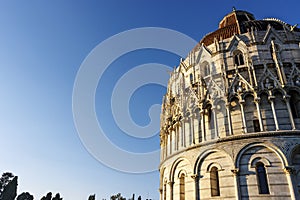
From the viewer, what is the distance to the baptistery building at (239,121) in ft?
45.4

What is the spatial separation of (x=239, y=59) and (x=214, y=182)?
33.3ft

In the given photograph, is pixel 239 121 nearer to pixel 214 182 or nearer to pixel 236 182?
pixel 236 182

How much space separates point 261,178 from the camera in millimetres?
13820

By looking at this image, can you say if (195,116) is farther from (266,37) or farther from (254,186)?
(266,37)

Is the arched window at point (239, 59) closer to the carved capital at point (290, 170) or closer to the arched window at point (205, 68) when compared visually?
the arched window at point (205, 68)

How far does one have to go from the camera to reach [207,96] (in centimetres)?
1778

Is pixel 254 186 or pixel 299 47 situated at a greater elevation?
pixel 299 47

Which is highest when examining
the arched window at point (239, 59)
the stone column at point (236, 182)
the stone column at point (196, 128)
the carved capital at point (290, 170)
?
the arched window at point (239, 59)

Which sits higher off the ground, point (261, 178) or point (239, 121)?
point (239, 121)

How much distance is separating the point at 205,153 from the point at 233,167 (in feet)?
7.31

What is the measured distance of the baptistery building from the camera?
1385 centimetres

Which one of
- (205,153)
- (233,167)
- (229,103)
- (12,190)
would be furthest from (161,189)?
(12,190)

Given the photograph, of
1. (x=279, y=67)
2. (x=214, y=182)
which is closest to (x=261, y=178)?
(x=214, y=182)

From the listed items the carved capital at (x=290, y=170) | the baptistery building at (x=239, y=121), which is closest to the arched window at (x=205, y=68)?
the baptistery building at (x=239, y=121)
